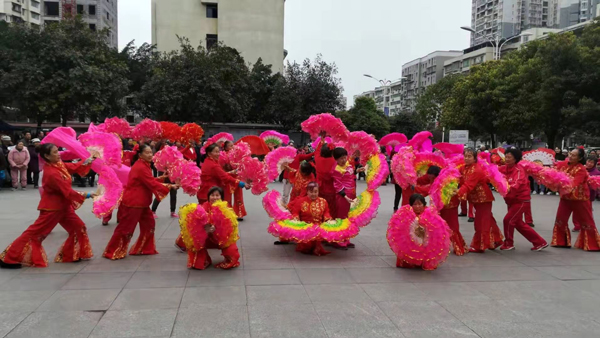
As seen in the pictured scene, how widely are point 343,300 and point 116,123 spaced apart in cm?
694

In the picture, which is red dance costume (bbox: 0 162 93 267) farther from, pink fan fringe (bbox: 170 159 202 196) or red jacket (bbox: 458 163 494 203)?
red jacket (bbox: 458 163 494 203)

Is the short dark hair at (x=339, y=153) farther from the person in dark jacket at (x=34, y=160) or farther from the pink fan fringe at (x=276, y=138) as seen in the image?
the person in dark jacket at (x=34, y=160)

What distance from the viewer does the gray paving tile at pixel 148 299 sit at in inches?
163

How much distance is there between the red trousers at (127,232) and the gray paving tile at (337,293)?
239 centimetres

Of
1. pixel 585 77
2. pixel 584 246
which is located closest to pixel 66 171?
pixel 584 246

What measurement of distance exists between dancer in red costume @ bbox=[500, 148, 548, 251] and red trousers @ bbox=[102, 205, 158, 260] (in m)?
4.93

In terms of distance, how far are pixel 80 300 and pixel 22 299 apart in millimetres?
531

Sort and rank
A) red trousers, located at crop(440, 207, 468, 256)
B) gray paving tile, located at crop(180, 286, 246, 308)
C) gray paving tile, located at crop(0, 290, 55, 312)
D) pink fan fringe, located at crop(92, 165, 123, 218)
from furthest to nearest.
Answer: red trousers, located at crop(440, 207, 468, 256) → pink fan fringe, located at crop(92, 165, 123, 218) → gray paving tile, located at crop(180, 286, 246, 308) → gray paving tile, located at crop(0, 290, 55, 312)

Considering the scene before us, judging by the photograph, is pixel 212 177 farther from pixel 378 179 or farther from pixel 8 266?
pixel 8 266

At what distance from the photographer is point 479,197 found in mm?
6422

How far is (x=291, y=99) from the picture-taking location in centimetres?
2897

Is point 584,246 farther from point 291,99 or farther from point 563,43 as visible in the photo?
point 291,99

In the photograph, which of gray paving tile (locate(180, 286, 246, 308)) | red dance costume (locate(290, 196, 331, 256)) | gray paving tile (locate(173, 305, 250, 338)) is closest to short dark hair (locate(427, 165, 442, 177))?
red dance costume (locate(290, 196, 331, 256))

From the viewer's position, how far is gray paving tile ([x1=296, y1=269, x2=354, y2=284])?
5.01 m
